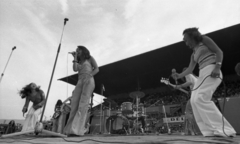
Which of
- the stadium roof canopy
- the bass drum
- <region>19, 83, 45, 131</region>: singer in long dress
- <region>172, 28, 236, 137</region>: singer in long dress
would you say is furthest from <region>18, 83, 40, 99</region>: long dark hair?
the stadium roof canopy

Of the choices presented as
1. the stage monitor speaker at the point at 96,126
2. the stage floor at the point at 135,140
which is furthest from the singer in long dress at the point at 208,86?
the stage monitor speaker at the point at 96,126

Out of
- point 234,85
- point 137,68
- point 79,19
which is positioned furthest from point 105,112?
point 234,85

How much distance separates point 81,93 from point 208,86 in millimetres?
2093

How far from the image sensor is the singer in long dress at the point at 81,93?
2879 mm

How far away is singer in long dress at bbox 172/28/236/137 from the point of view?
6.48 ft

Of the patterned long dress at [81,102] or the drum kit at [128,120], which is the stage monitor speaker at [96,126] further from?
the patterned long dress at [81,102]

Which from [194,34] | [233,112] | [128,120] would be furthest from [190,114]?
[128,120]

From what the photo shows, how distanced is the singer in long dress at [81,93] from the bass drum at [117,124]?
160 inches

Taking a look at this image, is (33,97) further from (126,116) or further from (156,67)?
(156,67)

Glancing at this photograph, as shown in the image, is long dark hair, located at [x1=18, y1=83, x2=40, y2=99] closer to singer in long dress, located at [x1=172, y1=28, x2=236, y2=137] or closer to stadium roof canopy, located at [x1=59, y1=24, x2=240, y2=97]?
singer in long dress, located at [x1=172, y1=28, x2=236, y2=137]

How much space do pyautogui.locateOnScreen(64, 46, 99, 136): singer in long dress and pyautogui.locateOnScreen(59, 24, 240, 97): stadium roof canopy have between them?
8.57 metres

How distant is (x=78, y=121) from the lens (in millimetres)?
2875

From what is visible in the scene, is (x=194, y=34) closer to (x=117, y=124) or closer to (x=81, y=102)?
(x=81, y=102)

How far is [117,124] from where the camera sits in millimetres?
7215
